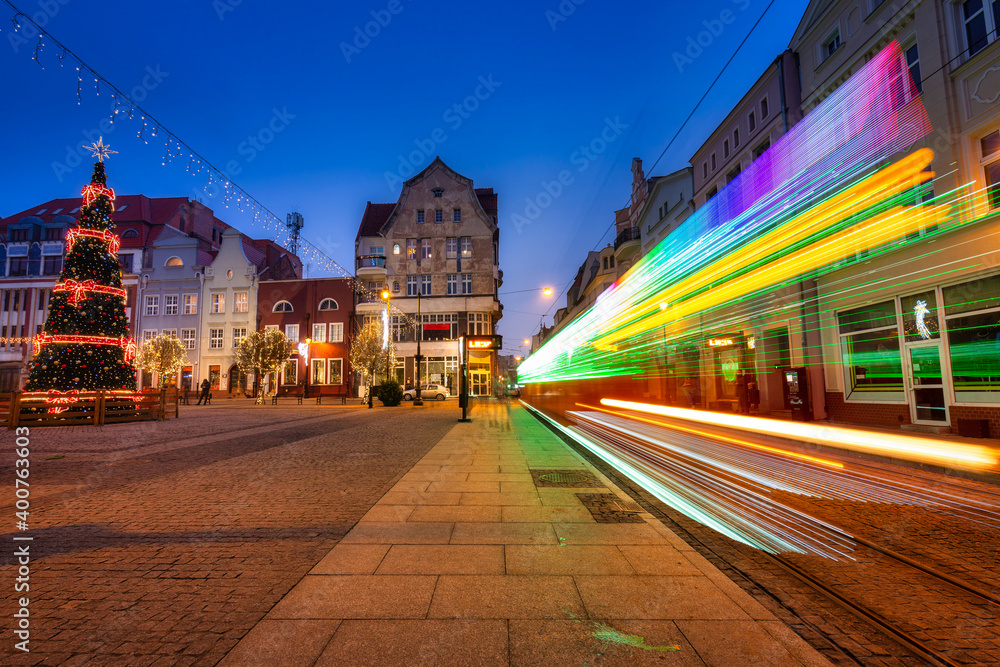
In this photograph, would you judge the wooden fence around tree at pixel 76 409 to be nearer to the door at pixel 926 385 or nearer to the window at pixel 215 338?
the door at pixel 926 385

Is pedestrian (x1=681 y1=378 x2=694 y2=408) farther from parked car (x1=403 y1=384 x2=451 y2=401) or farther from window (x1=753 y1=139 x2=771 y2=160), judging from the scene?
parked car (x1=403 y1=384 x2=451 y2=401)

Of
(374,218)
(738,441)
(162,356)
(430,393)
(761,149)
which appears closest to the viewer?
(738,441)

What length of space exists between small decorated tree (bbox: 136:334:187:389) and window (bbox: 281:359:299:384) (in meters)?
7.99

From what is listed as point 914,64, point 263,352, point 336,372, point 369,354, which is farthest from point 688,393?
point 336,372

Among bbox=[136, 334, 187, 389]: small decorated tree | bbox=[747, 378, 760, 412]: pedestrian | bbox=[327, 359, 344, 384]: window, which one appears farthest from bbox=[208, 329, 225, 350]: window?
bbox=[747, 378, 760, 412]: pedestrian

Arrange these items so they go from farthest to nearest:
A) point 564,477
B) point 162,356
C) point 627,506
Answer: point 162,356
point 564,477
point 627,506

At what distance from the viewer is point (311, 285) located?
149ft

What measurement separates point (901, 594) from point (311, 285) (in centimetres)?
4690

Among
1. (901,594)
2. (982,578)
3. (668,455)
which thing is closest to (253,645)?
(901,594)

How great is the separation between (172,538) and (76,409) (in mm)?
16814

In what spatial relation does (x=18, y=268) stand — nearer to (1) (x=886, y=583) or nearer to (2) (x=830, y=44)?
(2) (x=830, y=44)

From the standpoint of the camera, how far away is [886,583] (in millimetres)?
3871

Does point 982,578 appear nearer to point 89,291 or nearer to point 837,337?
point 837,337

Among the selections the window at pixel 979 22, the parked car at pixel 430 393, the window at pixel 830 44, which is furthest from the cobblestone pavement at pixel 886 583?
the parked car at pixel 430 393
